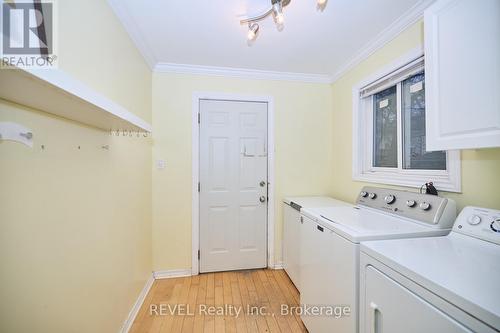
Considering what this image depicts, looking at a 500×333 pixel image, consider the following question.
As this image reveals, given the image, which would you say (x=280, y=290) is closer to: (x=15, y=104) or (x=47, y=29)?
(x=15, y=104)

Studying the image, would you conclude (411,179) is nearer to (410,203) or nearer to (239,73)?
(410,203)

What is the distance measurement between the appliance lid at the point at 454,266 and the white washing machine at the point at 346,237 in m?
0.08

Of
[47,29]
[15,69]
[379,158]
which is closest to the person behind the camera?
[15,69]

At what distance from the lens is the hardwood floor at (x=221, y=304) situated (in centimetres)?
160

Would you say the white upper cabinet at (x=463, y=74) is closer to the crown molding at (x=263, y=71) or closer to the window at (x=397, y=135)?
the window at (x=397, y=135)

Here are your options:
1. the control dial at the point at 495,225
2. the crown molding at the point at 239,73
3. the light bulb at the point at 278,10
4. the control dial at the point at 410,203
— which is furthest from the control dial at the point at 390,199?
the crown molding at the point at 239,73

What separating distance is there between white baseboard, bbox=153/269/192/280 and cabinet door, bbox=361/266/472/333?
191 centimetres

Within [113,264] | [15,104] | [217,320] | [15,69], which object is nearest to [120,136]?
[15,104]

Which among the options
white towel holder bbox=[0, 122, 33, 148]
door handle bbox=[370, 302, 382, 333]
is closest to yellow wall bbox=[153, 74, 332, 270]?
white towel holder bbox=[0, 122, 33, 148]

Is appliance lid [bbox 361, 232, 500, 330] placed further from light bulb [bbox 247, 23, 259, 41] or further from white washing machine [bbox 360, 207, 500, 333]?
light bulb [bbox 247, 23, 259, 41]

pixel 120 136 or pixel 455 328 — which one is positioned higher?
pixel 120 136

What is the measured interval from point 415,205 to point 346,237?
604 mm

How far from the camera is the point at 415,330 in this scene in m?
0.73

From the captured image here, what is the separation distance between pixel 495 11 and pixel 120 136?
216cm
